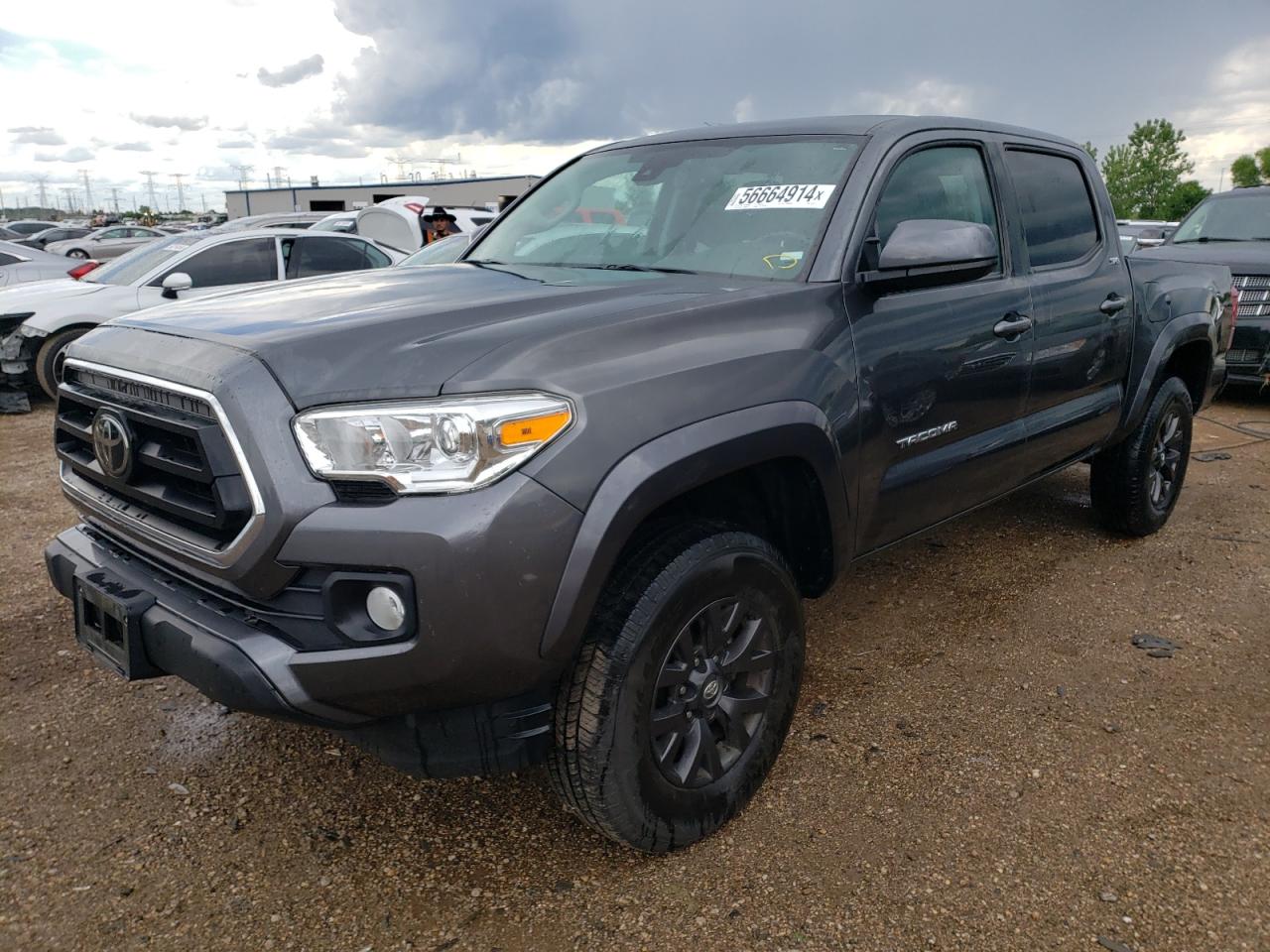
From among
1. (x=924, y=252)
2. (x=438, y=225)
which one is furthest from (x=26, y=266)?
(x=924, y=252)

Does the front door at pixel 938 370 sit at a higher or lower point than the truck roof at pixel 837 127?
lower

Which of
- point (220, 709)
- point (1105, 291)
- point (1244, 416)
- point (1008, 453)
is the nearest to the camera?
point (220, 709)

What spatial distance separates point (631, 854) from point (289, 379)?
1.46 m

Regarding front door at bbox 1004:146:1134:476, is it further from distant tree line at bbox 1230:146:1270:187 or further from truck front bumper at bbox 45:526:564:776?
distant tree line at bbox 1230:146:1270:187

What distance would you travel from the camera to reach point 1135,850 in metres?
2.48

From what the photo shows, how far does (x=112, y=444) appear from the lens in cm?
230

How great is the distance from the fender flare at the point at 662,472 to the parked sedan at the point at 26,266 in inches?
409

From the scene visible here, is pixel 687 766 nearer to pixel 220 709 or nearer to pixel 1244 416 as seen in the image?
pixel 220 709

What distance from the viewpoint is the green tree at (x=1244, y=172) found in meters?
73.0

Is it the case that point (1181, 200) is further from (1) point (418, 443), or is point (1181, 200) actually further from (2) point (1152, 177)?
(1) point (418, 443)

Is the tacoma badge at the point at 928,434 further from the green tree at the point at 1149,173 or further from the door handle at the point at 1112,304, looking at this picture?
the green tree at the point at 1149,173

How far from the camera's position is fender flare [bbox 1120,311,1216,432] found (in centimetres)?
431

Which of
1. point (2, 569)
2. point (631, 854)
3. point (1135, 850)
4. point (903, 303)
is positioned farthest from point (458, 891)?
point (2, 569)

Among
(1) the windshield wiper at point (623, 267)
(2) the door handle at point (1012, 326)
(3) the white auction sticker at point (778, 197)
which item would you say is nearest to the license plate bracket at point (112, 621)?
(1) the windshield wiper at point (623, 267)
